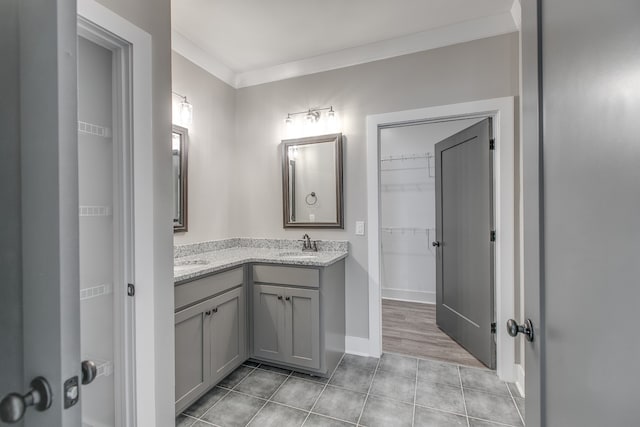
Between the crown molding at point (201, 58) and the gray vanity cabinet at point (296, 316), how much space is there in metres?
1.91

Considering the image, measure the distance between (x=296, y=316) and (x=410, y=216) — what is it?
249cm

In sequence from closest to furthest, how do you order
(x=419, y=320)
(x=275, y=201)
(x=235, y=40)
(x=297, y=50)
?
(x=235, y=40), (x=297, y=50), (x=275, y=201), (x=419, y=320)

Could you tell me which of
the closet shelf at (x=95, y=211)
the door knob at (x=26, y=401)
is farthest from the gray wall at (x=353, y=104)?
the door knob at (x=26, y=401)

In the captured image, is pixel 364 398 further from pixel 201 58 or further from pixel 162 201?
pixel 201 58

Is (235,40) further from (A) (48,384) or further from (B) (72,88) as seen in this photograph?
(A) (48,384)

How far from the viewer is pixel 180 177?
242 cm

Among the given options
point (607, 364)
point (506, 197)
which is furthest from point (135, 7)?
point (506, 197)

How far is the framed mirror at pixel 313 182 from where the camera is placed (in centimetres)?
275

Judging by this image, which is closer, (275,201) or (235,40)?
(235,40)

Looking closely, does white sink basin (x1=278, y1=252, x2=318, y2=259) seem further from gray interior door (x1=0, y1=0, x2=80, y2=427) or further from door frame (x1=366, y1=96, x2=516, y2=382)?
gray interior door (x1=0, y1=0, x2=80, y2=427)

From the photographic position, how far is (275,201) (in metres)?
2.98

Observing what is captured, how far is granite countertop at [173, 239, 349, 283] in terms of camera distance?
6.43ft

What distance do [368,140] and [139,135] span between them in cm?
182

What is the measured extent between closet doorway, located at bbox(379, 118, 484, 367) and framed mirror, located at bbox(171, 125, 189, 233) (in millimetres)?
2341
